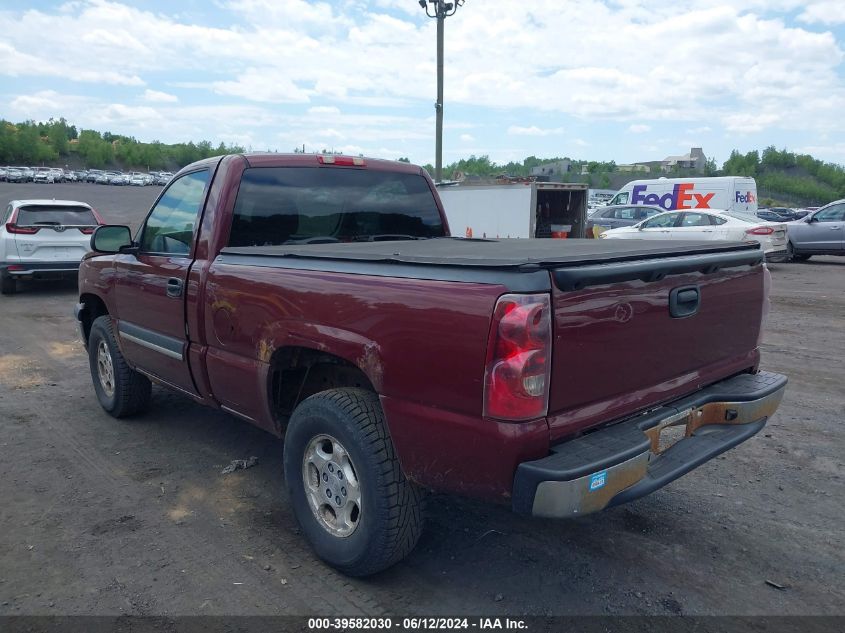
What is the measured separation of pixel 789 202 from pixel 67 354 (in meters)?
82.6

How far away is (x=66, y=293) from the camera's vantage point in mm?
12625

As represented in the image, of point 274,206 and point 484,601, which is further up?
point 274,206

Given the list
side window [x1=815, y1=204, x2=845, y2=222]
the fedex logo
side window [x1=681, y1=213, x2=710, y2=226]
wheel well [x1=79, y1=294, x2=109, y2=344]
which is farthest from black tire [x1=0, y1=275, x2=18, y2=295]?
the fedex logo

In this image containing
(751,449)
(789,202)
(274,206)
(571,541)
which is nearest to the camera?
(571,541)

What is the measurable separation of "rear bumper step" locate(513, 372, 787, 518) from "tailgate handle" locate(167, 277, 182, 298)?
2.62 m

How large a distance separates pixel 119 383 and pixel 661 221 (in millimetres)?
14465

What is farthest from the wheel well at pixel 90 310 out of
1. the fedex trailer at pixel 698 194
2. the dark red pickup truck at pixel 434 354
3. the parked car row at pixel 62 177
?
the parked car row at pixel 62 177

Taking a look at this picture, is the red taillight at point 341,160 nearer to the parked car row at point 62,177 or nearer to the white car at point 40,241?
the white car at point 40,241

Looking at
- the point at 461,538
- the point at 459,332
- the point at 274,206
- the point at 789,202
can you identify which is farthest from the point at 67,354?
the point at 789,202

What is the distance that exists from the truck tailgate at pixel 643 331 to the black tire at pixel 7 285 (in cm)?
1209

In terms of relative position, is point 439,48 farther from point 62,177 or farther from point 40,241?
point 62,177

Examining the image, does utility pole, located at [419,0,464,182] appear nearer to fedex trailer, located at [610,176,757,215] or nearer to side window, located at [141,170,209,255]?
fedex trailer, located at [610,176,757,215]

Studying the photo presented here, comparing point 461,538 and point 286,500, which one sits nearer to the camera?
point 461,538

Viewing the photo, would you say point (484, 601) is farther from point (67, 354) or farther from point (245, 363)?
point (67, 354)
